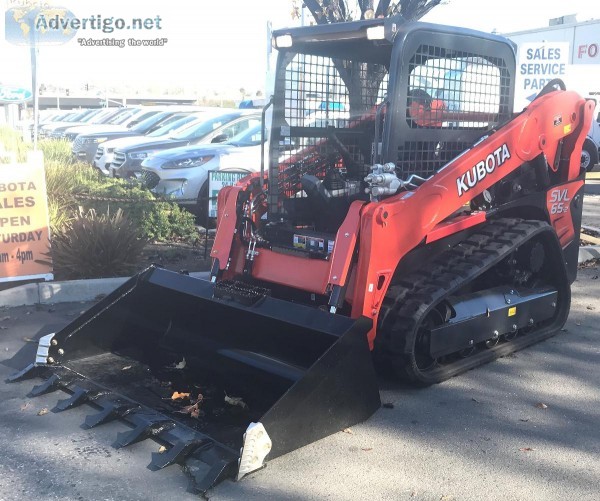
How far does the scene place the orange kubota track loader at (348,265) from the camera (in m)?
4.45

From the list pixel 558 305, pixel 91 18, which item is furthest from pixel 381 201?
pixel 91 18

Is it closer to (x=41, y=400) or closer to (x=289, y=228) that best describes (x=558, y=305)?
(x=289, y=228)

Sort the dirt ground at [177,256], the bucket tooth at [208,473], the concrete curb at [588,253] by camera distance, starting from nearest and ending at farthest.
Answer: the bucket tooth at [208,473]
the dirt ground at [177,256]
the concrete curb at [588,253]

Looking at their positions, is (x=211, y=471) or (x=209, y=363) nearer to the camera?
(x=211, y=471)

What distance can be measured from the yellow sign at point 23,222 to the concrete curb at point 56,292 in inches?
11.7

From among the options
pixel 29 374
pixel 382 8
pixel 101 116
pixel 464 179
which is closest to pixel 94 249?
pixel 29 374

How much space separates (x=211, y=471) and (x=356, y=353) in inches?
42.8

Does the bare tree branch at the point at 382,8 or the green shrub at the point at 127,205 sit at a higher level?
the bare tree branch at the point at 382,8

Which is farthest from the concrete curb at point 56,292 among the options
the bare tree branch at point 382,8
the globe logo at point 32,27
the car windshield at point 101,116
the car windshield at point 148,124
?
the car windshield at point 101,116

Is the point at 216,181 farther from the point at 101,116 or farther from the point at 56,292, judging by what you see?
the point at 101,116

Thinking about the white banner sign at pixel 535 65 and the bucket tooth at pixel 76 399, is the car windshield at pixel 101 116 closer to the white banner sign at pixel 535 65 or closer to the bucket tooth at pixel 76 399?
the white banner sign at pixel 535 65

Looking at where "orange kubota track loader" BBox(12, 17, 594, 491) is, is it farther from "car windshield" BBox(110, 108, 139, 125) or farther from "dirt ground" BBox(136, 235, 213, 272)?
"car windshield" BBox(110, 108, 139, 125)

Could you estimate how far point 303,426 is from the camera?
4.17 meters

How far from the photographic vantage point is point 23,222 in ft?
24.8
